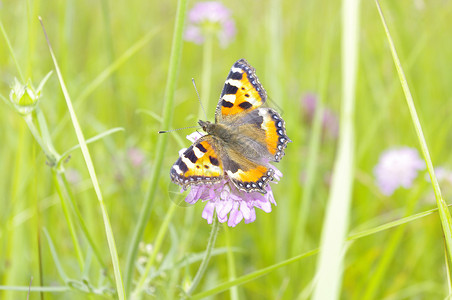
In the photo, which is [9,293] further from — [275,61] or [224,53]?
[224,53]

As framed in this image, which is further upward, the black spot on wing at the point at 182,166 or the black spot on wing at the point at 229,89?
the black spot on wing at the point at 229,89

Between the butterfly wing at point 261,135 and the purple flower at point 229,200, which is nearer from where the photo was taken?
the purple flower at point 229,200

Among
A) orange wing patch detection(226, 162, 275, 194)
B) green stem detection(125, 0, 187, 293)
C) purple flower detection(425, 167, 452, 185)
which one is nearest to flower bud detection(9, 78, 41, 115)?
green stem detection(125, 0, 187, 293)

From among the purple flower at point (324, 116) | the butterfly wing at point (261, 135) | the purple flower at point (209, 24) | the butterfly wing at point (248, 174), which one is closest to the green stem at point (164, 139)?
the butterfly wing at point (248, 174)

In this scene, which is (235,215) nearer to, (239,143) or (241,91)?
(239,143)

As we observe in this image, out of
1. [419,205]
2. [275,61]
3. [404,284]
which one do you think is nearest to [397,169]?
[419,205]

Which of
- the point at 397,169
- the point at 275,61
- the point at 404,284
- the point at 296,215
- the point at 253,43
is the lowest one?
the point at 404,284

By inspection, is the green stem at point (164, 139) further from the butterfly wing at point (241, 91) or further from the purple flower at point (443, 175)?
the purple flower at point (443, 175)
